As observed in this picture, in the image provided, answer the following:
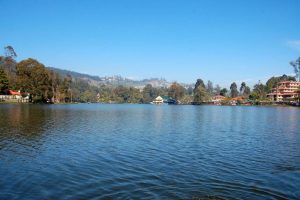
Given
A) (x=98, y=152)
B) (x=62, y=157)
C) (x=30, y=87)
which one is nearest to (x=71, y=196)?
(x=62, y=157)

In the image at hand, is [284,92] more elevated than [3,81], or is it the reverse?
[3,81]

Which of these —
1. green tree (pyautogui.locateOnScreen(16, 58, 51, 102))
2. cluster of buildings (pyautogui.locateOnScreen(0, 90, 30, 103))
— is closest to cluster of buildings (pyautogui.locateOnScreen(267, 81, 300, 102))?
green tree (pyautogui.locateOnScreen(16, 58, 51, 102))

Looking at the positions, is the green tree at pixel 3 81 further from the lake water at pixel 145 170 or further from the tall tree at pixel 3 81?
the lake water at pixel 145 170

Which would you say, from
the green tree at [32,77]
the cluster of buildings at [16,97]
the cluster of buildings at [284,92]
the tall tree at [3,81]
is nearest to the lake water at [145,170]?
the tall tree at [3,81]

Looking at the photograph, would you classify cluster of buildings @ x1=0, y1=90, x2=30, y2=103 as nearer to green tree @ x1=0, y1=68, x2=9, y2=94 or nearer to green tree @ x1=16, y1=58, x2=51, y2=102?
green tree @ x1=16, y1=58, x2=51, y2=102

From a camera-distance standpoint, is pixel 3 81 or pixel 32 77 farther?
pixel 32 77

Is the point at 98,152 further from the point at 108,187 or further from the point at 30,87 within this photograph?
the point at 30,87

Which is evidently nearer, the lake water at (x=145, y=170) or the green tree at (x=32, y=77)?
the lake water at (x=145, y=170)

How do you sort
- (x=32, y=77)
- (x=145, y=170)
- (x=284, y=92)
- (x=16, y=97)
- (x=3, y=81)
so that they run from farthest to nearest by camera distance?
(x=284, y=92) < (x=16, y=97) < (x=32, y=77) < (x=3, y=81) < (x=145, y=170)

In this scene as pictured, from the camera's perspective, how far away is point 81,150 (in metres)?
22.5

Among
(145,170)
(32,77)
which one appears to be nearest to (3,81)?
(32,77)

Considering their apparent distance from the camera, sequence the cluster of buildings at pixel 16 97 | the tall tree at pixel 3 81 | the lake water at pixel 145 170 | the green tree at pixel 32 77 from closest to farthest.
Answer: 1. the lake water at pixel 145 170
2. the tall tree at pixel 3 81
3. the green tree at pixel 32 77
4. the cluster of buildings at pixel 16 97

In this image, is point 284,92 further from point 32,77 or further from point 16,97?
point 16,97

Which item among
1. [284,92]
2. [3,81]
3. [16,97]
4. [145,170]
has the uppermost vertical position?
[3,81]
